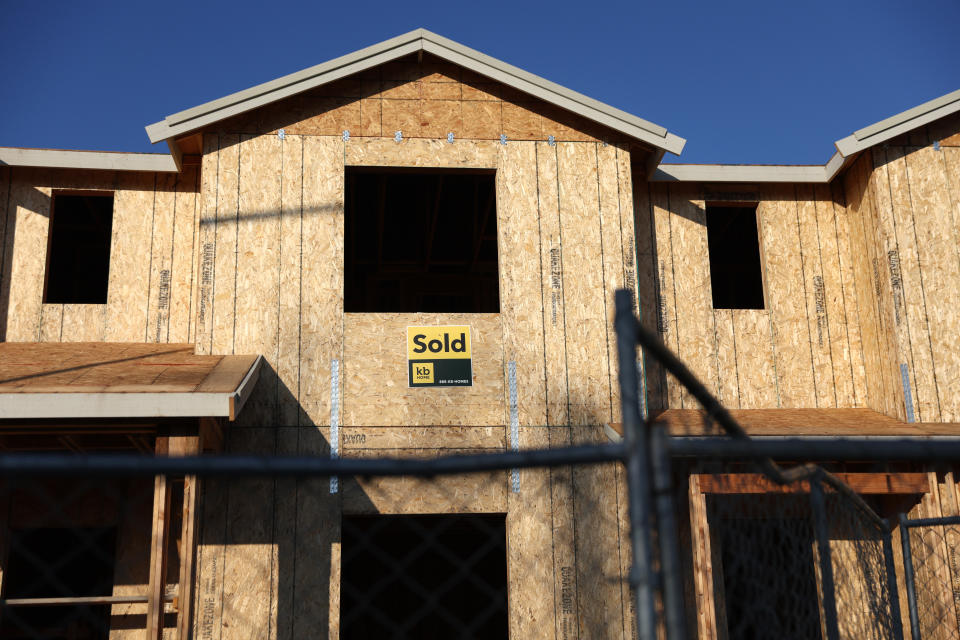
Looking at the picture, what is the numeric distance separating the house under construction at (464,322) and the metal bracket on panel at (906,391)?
0.04 m

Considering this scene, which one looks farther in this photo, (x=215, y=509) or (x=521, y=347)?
(x=521, y=347)

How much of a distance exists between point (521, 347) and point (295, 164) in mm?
3632

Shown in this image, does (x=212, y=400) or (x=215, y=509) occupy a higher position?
(x=212, y=400)

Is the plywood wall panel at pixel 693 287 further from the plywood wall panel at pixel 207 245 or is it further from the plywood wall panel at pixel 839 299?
the plywood wall panel at pixel 207 245

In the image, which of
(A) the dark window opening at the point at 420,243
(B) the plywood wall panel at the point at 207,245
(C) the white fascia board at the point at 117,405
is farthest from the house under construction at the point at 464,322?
(A) the dark window opening at the point at 420,243

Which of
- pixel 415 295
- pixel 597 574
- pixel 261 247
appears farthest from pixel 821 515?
pixel 415 295

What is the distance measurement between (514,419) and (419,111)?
163 inches

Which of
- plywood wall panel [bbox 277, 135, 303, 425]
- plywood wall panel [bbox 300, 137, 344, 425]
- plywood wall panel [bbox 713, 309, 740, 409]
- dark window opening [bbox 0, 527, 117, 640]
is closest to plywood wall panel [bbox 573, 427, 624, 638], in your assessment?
plywood wall panel [bbox 713, 309, 740, 409]

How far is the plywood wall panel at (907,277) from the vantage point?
11.3 metres

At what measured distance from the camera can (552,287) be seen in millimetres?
11148

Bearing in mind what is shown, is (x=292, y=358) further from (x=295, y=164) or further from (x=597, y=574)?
(x=597, y=574)

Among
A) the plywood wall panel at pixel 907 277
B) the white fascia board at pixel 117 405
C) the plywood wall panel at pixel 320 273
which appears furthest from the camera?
the plywood wall panel at pixel 907 277

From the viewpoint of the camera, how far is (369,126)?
1132 cm

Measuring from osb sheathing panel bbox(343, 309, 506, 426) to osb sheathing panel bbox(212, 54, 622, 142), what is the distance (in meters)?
2.47
